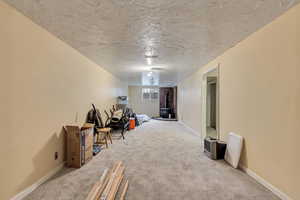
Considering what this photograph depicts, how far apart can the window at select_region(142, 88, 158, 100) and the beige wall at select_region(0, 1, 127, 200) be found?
331 inches

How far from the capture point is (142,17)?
1927 mm

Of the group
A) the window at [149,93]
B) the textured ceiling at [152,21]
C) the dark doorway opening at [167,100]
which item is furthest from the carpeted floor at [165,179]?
the window at [149,93]

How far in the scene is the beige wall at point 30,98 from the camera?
66.2 inches

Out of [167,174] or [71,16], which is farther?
[167,174]

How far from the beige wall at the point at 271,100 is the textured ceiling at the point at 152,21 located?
261 mm

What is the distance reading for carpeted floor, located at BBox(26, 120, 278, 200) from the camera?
195 cm

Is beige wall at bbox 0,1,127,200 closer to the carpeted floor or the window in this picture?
the carpeted floor

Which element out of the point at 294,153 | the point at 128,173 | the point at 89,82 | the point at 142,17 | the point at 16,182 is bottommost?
the point at 128,173

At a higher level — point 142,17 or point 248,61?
point 142,17

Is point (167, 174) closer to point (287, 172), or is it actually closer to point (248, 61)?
point (287, 172)

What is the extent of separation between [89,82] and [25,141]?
7.42 feet

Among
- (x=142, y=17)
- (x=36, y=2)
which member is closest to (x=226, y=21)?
(x=142, y=17)

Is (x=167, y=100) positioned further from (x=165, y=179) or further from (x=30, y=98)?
(x=30, y=98)

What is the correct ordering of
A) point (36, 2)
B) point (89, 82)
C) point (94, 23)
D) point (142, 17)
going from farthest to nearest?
point (89, 82)
point (94, 23)
point (142, 17)
point (36, 2)
